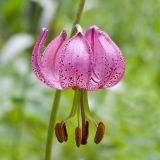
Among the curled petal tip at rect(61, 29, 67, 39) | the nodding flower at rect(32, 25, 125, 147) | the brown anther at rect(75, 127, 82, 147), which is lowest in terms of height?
the brown anther at rect(75, 127, 82, 147)

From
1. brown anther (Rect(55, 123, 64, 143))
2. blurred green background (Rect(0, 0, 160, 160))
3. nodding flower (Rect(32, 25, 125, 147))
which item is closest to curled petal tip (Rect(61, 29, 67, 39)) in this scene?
nodding flower (Rect(32, 25, 125, 147))

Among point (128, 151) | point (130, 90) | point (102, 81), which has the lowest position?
point (128, 151)

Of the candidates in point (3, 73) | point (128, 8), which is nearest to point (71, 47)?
point (128, 8)

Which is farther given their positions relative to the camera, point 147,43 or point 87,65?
point 147,43

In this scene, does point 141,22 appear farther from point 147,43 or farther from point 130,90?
point 130,90

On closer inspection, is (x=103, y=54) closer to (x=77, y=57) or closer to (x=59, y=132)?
(x=77, y=57)

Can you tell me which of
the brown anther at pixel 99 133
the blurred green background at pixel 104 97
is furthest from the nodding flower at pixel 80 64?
the blurred green background at pixel 104 97

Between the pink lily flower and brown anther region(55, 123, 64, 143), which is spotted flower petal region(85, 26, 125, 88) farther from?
brown anther region(55, 123, 64, 143)
